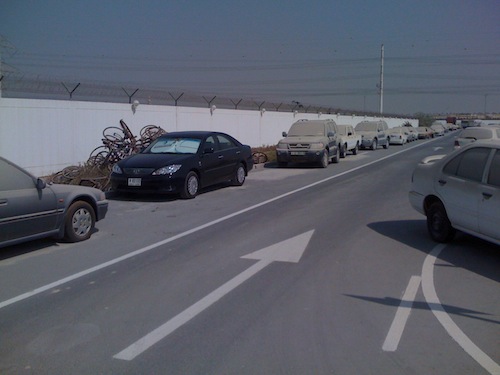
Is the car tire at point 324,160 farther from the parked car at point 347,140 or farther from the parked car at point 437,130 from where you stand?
the parked car at point 437,130

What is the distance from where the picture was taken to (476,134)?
62.2 ft

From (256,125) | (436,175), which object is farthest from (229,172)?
(256,125)

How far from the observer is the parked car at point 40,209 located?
6891 millimetres

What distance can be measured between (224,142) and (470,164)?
8.13 meters

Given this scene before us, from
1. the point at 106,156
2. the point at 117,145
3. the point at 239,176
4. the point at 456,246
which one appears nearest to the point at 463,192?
the point at 456,246

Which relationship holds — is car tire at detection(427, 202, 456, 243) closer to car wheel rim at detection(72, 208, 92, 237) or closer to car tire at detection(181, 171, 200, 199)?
car wheel rim at detection(72, 208, 92, 237)

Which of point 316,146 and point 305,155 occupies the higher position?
point 316,146

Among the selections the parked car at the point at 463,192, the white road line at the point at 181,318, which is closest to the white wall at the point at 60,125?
the white road line at the point at 181,318

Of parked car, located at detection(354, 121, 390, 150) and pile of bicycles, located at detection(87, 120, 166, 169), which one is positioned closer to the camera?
pile of bicycles, located at detection(87, 120, 166, 169)

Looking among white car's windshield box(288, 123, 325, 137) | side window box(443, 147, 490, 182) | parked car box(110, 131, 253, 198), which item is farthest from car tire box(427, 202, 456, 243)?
white car's windshield box(288, 123, 325, 137)

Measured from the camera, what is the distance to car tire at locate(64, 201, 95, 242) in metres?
7.89

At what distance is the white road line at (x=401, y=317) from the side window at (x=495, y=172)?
5.40ft

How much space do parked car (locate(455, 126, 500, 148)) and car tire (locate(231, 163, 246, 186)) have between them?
322 inches

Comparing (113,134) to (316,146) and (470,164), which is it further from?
(470,164)
